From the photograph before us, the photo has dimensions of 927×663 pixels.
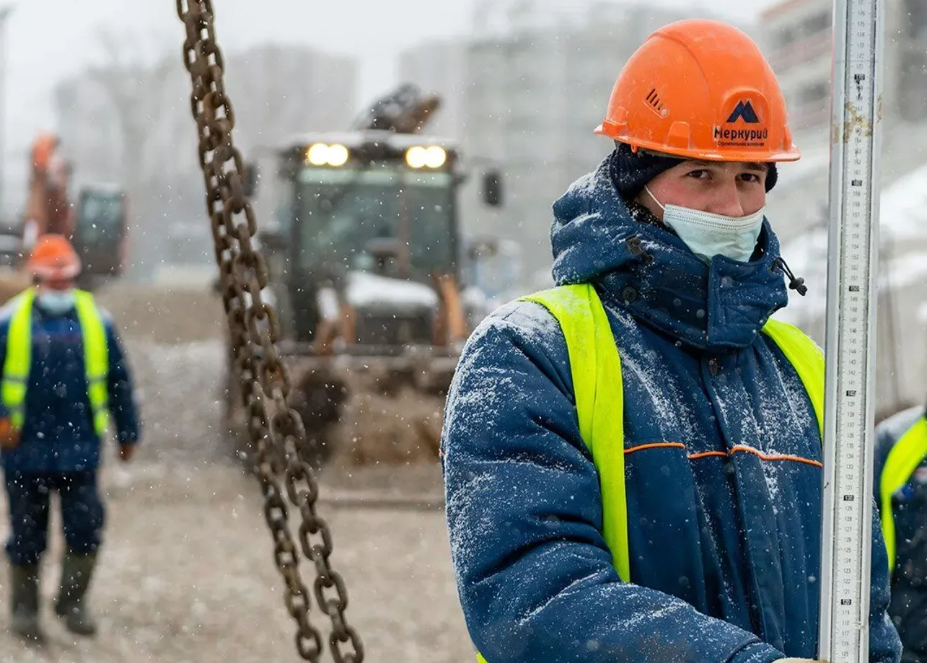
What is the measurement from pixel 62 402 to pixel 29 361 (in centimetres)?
31

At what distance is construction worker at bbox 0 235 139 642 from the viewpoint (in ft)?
23.9

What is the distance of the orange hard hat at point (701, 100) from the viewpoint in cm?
219

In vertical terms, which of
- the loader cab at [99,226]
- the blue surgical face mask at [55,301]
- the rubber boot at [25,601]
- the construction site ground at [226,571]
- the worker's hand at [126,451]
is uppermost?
the blue surgical face mask at [55,301]

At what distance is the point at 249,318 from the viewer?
323 cm

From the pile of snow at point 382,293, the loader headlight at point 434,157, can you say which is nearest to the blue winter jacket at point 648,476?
the pile of snow at point 382,293

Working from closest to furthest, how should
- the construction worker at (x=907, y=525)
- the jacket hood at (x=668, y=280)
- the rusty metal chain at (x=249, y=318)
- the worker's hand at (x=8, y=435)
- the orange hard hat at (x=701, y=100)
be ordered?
the jacket hood at (x=668, y=280) < the orange hard hat at (x=701, y=100) < the rusty metal chain at (x=249, y=318) < the construction worker at (x=907, y=525) < the worker's hand at (x=8, y=435)

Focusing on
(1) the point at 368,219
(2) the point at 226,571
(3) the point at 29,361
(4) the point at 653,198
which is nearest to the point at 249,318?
(4) the point at 653,198

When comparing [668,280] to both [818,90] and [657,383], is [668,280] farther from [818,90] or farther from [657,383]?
[818,90]

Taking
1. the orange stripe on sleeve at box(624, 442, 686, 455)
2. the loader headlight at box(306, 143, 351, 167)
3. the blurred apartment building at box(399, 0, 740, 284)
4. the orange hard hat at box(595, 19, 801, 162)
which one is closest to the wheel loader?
the loader headlight at box(306, 143, 351, 167)

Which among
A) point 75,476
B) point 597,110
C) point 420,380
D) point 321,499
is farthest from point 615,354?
point 597,110

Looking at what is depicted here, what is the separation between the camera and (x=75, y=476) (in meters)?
7.27

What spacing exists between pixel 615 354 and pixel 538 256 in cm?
5882

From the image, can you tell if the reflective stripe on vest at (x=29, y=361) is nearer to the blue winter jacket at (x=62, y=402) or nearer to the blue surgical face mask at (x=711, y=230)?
the blue winter jacket at (x=62, y=402)

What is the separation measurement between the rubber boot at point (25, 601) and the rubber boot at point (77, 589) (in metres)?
0.14
